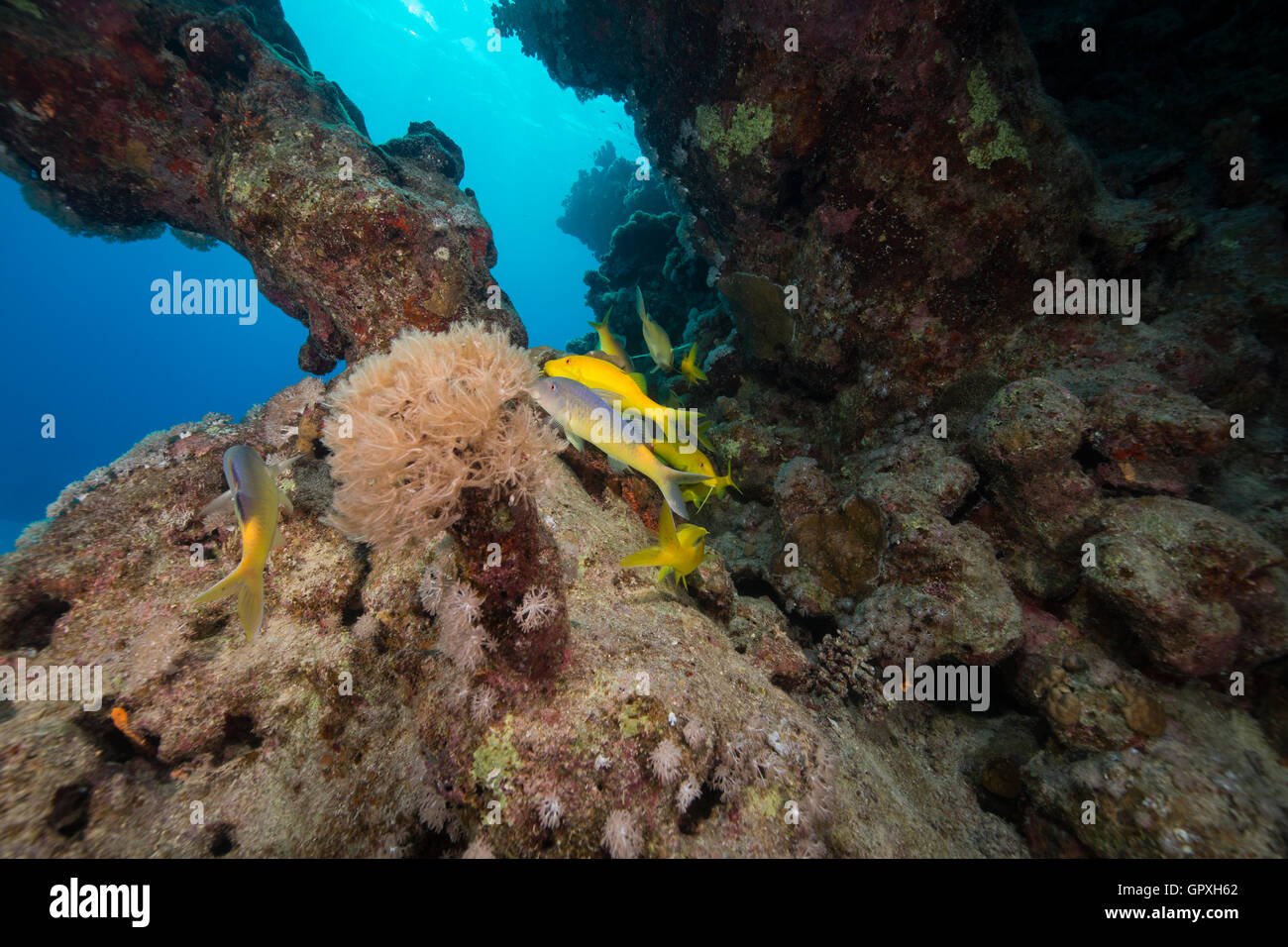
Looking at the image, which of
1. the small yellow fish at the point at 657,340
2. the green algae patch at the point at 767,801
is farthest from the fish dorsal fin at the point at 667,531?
the small yellow fish at the point at 657,340

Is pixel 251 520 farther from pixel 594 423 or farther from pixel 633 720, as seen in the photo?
pixel 633 720

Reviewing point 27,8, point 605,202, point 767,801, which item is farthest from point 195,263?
point 767,801

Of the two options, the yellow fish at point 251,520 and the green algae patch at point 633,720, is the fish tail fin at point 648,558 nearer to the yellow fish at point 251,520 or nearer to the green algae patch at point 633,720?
the green algae patch at point 633,720

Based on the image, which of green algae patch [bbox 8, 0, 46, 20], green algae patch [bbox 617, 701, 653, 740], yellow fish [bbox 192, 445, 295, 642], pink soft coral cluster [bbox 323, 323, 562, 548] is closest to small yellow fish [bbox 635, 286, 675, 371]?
pink soft coral cluster [bbox 323, 323, 562, 548]

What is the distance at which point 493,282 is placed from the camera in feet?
22.0

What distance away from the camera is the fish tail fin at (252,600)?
2463mm

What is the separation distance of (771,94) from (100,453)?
107 metres

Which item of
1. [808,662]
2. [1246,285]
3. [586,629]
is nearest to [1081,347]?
[1246,285]

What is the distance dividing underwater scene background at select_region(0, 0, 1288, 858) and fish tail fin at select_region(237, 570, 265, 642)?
29 millimetres

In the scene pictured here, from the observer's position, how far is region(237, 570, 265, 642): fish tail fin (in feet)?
8.08

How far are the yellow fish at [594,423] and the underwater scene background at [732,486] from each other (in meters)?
0.03

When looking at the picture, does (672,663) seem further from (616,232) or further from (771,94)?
(616,232)

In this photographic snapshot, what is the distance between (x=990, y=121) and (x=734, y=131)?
2919mm

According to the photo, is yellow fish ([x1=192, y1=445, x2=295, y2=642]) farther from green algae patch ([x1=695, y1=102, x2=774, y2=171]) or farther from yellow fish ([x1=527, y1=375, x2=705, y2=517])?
green algae patch ([x1=695, y1=102, x2=774, y2=171])
